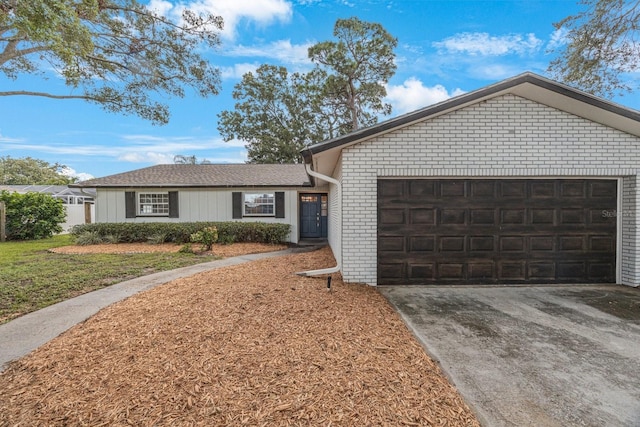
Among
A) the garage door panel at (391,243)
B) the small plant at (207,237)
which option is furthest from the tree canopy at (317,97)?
the garage door panel at (391,243)

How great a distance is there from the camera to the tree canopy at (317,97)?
2111 centimetres

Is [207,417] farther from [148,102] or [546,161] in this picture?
[148,102]

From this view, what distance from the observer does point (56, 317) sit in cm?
426

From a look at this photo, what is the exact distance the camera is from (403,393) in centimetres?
241

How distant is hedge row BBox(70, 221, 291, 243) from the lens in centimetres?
1195

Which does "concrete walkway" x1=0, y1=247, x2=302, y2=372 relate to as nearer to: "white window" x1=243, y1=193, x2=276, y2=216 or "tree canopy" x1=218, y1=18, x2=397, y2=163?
"white window" x1=243, y1=193, x2=276, y2=216

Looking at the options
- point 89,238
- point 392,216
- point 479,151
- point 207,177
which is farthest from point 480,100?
point 89,238

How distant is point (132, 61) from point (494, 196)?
9.13m

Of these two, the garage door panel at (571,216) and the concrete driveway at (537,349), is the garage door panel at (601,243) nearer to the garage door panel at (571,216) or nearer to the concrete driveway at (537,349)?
the garage door panel at (571,216)

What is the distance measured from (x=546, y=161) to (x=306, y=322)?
5.58 metres

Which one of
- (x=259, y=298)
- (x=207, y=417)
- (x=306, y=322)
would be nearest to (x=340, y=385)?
(x=207, y=417)

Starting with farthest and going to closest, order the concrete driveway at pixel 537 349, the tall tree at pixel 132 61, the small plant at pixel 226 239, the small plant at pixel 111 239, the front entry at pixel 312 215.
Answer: the front entry at pixel 312 215, the small plant at pixel 111 239, the small plant at pixel 226 239, the tall tree at pixel 132 61, the concrete driveway at pixel 537 349

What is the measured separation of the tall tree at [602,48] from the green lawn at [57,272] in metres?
12.4

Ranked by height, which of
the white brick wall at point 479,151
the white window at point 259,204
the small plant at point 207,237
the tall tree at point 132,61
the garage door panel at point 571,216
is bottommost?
the small plant at point 207,237
